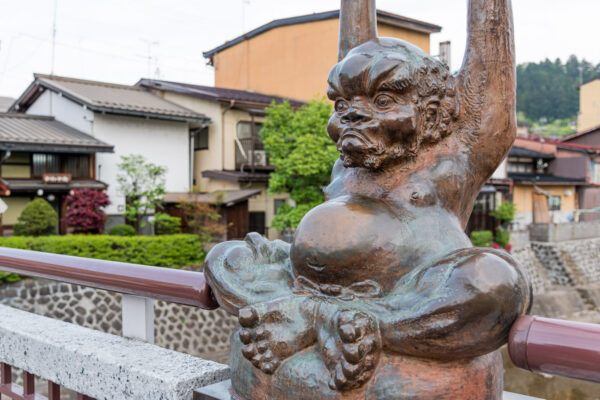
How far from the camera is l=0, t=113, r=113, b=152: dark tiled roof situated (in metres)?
12.7

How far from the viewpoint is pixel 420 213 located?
1140 millimetres

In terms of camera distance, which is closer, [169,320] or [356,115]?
[356,115]

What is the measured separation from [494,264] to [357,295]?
295 mm

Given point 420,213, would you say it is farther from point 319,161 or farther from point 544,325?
point 319,161

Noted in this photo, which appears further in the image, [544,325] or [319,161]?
[319,161]

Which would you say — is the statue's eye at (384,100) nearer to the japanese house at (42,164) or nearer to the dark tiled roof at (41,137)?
the japanese house at (42,164)

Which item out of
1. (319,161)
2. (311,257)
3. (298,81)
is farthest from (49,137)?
(311,257)

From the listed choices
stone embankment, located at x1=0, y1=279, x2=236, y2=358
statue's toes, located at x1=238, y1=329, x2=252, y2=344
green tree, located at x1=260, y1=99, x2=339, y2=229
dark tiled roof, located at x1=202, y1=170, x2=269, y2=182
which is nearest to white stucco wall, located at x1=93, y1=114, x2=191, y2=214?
dark tiled roof, located at x1=202, y1=170, x2=269, y2=182

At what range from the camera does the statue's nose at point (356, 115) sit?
1123 millimetres

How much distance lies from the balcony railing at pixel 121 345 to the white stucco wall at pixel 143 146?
522 inches

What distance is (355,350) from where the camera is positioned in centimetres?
95

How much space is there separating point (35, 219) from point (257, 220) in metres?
7.28

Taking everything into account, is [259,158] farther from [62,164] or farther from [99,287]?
[99,287]

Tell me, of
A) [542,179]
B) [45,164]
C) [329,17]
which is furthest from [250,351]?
[542,179]
